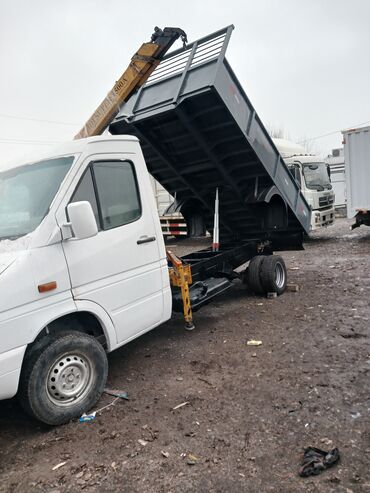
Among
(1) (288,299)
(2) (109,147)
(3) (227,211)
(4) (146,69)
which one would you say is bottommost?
(1) (288,299)

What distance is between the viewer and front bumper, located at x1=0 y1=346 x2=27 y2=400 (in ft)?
10.0

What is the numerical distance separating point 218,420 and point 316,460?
3.00ft

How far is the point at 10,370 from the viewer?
3102 mm

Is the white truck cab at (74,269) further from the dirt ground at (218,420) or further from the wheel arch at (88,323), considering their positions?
the dirt ground at (218,420)

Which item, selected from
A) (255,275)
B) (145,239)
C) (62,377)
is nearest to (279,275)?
(255,275)

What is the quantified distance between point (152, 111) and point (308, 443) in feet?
14.3

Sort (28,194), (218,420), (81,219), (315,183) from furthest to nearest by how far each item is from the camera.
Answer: (315,183), (28,194), (218,420), (81,219)

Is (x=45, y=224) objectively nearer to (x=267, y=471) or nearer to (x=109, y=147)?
(x=109, y=147)

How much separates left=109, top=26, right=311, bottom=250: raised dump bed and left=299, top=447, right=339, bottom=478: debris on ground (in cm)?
398

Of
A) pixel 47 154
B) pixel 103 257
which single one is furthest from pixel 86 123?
pixel 103 257

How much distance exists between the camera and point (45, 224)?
345cm

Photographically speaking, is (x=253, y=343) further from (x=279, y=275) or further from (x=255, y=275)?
(x=279, y=275)

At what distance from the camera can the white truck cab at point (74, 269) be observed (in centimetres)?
326

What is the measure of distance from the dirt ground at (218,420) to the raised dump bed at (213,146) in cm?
219
